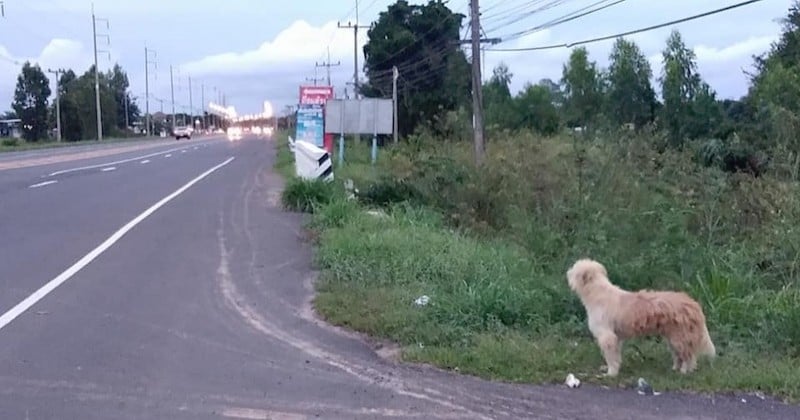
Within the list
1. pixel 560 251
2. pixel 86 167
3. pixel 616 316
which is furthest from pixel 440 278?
pixel 86 167

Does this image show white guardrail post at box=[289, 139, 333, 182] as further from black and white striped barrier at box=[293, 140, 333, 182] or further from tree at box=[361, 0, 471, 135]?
tree at box=[361, 0, 471, 135]

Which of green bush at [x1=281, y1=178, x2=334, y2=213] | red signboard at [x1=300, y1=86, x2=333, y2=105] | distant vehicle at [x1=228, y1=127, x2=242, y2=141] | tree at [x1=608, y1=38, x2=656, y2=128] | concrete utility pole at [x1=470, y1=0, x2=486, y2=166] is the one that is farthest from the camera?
distant vehicle at [x1=228, y1=127, x2=242, y2=141]

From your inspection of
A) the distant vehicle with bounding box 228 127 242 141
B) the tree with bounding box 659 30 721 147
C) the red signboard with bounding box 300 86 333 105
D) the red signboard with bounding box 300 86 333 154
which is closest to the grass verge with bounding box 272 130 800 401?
the red signboard with bounding box 300 86 333 154

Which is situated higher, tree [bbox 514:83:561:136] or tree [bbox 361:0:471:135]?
tree [bbox 361:0:471:135]

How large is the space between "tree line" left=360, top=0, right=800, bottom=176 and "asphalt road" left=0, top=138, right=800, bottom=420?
17.2 metres

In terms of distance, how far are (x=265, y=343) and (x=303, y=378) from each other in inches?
50.6

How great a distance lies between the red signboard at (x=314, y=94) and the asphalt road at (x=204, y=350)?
23.1 m

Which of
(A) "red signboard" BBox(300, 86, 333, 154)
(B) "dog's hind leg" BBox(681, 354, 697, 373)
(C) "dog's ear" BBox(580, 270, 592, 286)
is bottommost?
(B) "dog's hind leg" BBox(681, 354, 697, 373)

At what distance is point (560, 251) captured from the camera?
11445 millimetres

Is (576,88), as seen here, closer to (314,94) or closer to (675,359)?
(314,94)

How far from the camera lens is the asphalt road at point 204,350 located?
6887 mm

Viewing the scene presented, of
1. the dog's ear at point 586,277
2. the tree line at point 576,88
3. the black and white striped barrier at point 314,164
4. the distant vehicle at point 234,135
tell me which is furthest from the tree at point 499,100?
the distant vehicle at point 234,135

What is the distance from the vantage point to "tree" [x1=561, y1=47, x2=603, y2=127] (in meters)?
57.9

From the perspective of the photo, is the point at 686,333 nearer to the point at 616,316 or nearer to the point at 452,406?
the point at 616,316
